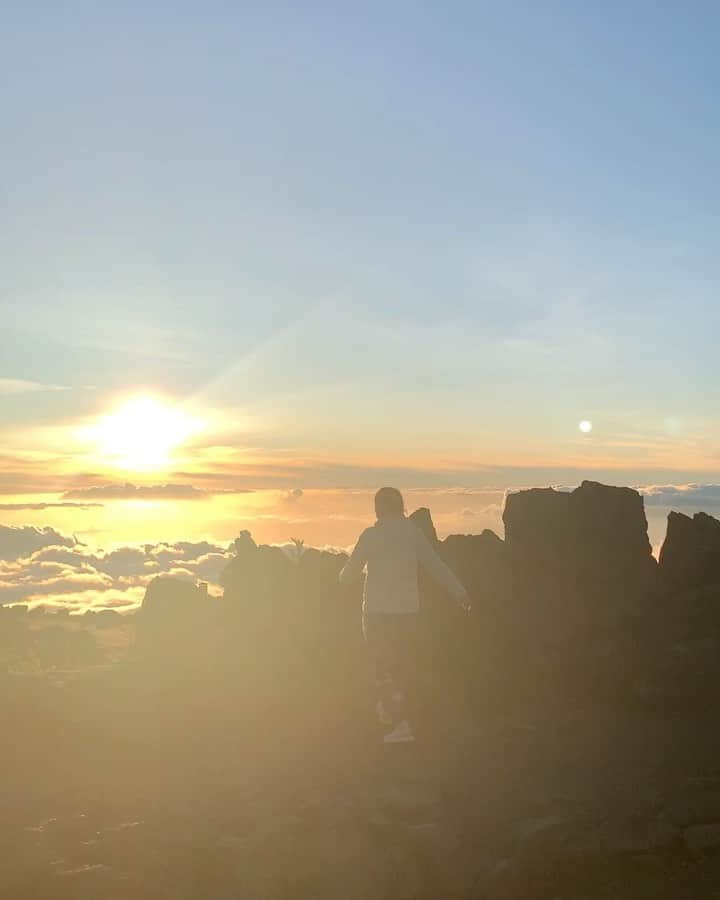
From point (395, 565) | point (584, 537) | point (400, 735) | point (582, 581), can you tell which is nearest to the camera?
point (395, 565)

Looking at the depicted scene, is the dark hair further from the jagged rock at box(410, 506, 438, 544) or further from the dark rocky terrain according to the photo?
the jagged rock at box(410, 506, 438, 544)

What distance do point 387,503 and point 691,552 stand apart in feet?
122

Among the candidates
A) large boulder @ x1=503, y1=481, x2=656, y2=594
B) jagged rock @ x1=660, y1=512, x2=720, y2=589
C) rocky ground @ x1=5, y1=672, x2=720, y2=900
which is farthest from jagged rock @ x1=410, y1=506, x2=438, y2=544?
rocky ground @ x1=5, y1=672, x2=720, y2=900

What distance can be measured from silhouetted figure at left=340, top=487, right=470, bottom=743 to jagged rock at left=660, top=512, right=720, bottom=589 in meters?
33.5

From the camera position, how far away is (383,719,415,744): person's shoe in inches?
644

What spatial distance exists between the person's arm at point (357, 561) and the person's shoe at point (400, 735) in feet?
9.76

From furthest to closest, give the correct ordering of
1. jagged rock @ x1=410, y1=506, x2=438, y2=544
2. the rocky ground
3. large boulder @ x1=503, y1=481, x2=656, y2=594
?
jagged rock @ x1=410, y1=506, x2=438, y2=544
large boulder @ x1=503, y1=481, x2=656, y2=594
the rocky ground

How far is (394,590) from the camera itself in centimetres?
1619

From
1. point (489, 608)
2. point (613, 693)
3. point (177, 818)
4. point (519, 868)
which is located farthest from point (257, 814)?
point (489, 608)

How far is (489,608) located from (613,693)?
722 cm

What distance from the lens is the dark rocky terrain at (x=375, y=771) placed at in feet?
36.2

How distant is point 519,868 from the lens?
36.5 feet

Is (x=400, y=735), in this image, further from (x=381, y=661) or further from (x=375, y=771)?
(x=381, y=661)

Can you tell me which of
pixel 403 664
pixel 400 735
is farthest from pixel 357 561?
pixel 400 735
